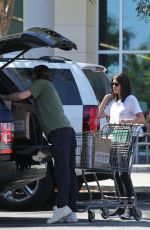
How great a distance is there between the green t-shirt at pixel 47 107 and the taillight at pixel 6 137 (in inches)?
25.8

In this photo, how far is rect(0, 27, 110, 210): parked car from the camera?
9.22m

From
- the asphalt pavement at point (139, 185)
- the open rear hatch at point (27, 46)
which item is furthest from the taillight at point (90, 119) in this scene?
the asphalt pavement at point (139, 185)

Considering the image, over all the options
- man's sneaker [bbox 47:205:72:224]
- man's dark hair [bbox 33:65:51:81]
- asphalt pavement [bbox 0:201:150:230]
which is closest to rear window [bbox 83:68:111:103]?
asphalt pavement [bbox 0:201:150:230]

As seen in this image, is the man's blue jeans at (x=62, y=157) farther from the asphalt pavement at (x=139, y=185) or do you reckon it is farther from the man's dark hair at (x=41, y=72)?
the asphalt pavement at (x=139, y=185)

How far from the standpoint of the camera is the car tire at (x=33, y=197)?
416 inches

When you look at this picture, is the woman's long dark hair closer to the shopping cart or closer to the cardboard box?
the shopping cart

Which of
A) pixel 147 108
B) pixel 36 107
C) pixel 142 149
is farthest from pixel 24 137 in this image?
pixel 147 108

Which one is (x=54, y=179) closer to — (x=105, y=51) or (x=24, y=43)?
(x=24, y=43)

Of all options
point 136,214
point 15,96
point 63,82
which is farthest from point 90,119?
point 15,96

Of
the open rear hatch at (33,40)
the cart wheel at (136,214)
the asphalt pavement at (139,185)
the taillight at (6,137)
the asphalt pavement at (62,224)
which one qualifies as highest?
Result: the open rear hatch at (33,40)

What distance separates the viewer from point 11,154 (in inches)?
364

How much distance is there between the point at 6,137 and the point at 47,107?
2.71 ft

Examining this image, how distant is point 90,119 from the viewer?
1130 centimetres

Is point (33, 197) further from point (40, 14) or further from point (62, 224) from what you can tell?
point (40, 14)
